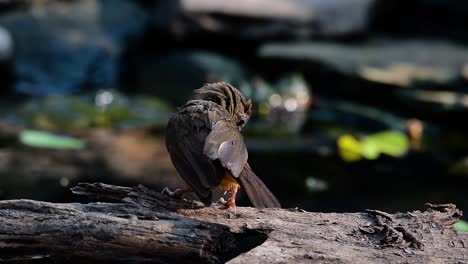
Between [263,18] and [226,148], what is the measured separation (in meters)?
6.49

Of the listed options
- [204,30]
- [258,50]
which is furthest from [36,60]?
[258,50]

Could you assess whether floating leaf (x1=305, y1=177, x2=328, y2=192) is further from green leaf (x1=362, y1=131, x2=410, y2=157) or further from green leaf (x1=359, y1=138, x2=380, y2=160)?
green leaf (x1=362, y1=131, x2=410, y2=157)

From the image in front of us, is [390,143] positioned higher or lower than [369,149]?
higher

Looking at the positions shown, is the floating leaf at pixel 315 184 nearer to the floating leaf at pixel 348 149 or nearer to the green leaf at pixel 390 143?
the floating leaf at pixel 348 149

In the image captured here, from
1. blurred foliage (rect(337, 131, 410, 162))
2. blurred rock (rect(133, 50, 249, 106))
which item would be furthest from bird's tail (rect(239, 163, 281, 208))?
blurred rock (rect(133, 50, 249, 106))

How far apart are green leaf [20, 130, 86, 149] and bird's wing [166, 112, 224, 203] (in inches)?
135

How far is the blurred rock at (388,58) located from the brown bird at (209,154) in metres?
5.01

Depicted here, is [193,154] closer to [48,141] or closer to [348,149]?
[48,141]

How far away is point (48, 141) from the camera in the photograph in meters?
6.82

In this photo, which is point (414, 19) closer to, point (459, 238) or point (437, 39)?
point (437, 39)

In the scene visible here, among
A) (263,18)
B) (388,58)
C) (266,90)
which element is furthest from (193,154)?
(263,18)

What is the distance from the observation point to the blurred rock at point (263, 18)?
A: 9.43 metres

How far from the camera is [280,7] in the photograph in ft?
31.9

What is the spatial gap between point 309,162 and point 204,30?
3.26m
